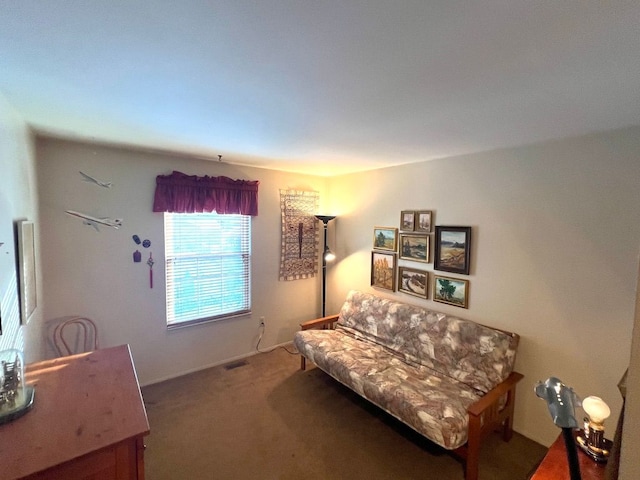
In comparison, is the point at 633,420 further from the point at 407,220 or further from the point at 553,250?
the point at 407,220

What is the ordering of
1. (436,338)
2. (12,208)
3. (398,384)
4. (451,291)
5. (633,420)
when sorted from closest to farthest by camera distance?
(633,420) < (12,208) < (398,384) < (436,338) < (451,291)

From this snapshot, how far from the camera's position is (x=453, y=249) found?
2775mm

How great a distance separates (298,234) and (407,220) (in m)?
1.48

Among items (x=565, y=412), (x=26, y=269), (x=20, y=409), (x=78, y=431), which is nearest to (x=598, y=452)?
(x=565, y=412)

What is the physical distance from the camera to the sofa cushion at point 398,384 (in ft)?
6.23

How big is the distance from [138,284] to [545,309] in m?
3.61

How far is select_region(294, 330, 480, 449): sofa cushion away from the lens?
6.23 feet

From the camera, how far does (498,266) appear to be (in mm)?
2494

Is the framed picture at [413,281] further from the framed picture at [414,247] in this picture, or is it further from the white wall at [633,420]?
the white wall at [633,420]

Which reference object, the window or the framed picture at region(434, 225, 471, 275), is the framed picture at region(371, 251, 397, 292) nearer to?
the framed picture at region(434, 225, 471, 275)

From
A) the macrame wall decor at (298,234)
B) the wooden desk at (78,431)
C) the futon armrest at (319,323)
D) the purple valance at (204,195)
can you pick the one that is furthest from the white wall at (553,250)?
the wooden desk at (78,431)

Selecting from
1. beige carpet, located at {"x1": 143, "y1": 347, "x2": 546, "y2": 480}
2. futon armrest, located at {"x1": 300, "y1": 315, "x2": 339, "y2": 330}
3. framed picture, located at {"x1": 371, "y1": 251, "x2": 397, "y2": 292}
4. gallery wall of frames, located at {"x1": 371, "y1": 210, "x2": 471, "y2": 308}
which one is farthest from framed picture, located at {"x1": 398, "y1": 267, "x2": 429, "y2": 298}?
beige carpet, located at {"x1": 143, "y1": 347, "x2": 546, "y2": 480}

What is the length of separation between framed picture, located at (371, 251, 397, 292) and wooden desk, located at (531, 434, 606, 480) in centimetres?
210

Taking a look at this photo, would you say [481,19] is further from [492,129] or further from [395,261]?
[395,261]
